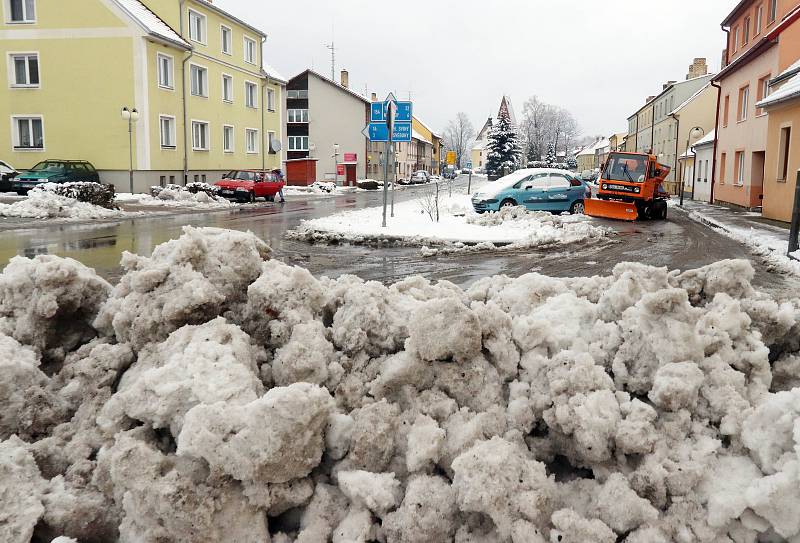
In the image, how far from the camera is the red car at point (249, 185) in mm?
32438

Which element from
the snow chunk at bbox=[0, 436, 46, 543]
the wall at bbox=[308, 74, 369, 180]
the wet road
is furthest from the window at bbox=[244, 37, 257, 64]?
the snow chunk at bbox=[0, 436, 46, 543]

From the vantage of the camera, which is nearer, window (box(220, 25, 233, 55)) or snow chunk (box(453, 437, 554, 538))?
snow chunk (box(453, 437, 554, 538))

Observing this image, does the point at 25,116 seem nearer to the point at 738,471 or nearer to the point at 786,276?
the point at 786,276

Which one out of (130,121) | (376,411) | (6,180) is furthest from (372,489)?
(130,121)

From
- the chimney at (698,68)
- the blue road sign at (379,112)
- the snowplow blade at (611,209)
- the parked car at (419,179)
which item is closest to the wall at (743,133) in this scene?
the snowplow blade at (611,209)

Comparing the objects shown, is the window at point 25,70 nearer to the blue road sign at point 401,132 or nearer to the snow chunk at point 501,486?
the blue road sign at point 401,132

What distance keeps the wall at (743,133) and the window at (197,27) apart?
94.7 ft

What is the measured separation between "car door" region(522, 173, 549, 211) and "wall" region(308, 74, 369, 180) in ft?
138

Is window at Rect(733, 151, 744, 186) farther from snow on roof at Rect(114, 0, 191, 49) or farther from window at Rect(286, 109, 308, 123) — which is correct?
window at Rect(286, 109, 308, 123)

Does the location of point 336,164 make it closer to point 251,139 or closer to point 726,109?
point 251,139

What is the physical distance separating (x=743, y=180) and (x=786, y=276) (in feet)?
64.6

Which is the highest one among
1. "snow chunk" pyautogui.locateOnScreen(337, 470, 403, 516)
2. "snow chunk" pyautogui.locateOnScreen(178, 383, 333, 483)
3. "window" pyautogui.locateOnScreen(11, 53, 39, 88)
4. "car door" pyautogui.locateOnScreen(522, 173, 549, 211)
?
"window" pyautogui.locateOnScreen(11, 53, 39, 88)

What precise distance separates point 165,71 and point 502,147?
50398 mm

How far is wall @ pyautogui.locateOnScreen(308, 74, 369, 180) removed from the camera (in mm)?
63600
